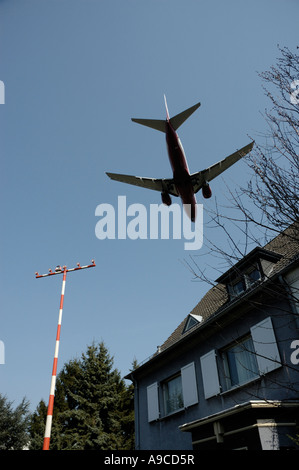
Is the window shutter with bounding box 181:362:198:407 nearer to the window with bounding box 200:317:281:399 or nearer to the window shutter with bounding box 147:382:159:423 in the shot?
the window with bounding box 200:317:281:399

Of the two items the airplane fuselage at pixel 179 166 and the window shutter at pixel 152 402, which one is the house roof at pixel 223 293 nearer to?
the window shutter at pixel 152 402

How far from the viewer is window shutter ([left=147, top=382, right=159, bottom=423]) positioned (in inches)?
545

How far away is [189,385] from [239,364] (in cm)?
273

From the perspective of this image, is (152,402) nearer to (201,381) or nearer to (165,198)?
(201,381)

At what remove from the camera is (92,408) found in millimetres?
26094

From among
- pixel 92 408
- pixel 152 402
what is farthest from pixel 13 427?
pixel 152 402

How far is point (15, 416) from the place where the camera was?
22.6m

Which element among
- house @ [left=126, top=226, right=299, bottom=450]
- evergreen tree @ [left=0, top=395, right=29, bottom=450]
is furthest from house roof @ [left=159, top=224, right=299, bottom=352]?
→ evergreen tree @ [left=0, top=395, right=29, bottom=450]

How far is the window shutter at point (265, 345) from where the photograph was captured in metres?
9.30

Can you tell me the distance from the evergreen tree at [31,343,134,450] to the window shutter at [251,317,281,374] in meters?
20.1
